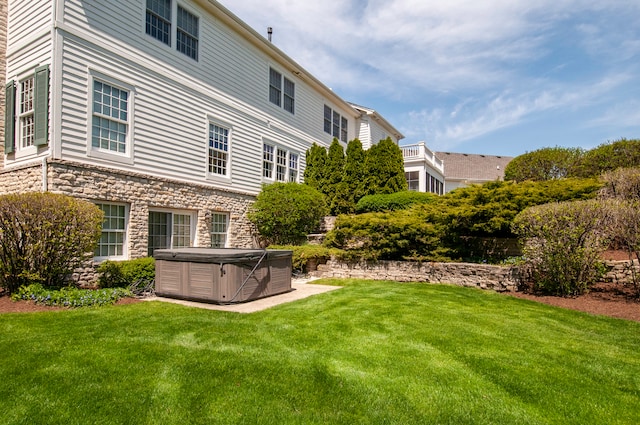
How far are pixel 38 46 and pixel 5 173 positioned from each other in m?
3.21

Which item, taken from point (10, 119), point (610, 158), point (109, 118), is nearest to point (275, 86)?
point (109, 118)

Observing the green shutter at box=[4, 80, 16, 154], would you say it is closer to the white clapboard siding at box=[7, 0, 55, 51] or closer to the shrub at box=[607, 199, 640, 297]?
the white clapboard siding at box=[7, 0, 55, 51]

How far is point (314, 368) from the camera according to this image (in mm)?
4062

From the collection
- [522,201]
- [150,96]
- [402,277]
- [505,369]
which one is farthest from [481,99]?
[505,369]

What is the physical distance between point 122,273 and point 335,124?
14976mm

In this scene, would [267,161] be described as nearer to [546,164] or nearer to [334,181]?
[334,181]

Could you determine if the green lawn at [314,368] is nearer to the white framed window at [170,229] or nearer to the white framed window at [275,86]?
the white framed window at [170,229]

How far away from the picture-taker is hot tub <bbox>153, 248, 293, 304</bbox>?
23.8ft

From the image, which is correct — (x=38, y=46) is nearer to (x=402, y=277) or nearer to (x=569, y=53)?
(x=402, y=277)

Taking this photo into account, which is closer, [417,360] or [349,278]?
[417,360]

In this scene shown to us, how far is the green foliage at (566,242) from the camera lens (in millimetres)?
7578

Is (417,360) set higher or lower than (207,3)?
lower

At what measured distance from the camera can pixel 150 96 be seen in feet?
34.7

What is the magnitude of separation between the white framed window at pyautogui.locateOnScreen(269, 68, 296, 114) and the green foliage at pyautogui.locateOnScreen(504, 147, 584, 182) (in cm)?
1258
